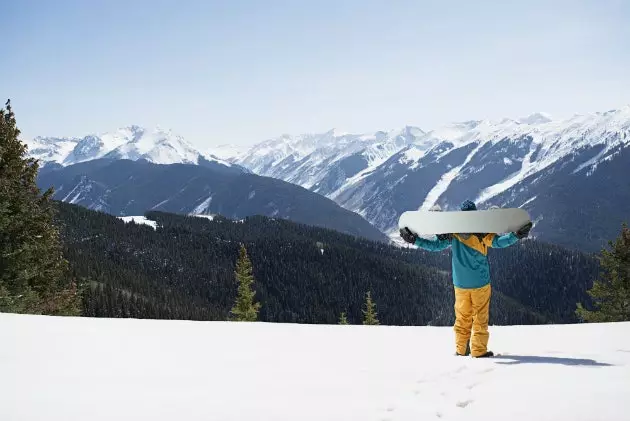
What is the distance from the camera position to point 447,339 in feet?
33.3

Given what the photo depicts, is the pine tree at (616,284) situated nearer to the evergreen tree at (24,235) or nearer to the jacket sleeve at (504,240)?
the jacket sleeve at (504,240)

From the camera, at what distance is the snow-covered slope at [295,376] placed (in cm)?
506

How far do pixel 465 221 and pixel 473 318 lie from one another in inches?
64.4

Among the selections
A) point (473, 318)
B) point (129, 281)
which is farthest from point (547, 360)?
point (129, 281)

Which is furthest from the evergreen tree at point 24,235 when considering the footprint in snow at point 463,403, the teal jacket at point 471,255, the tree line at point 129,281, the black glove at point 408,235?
the footprint in snow at point 463,403

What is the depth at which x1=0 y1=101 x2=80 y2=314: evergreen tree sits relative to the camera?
68.6 ft

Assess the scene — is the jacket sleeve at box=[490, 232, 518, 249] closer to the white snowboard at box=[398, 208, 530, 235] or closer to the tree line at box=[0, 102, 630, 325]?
the white snowboard at box=[398, 208, 530, 235]

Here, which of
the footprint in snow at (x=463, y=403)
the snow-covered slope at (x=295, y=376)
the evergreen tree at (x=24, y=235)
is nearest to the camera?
the snow-covered slope at (x=295, y=376)

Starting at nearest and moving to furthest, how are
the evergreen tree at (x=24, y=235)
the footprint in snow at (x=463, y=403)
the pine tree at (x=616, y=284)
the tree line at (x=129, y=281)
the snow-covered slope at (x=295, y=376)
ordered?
the snow-covered slope at (x=295, y=376)
the footprint in snow at (x=463, y=403)
the evergreen tree at (x=24, y=235)
the tree line at (x=129, y=281)
the pine tree at (x=616, y=284)

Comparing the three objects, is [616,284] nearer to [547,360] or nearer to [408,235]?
[547,360]

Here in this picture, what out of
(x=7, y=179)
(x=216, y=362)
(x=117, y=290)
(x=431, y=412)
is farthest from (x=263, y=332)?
(x=117, y=290)

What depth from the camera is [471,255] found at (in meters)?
8.27

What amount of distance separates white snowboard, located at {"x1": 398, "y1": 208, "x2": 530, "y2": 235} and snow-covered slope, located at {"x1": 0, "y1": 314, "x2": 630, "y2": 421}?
6.71 ft

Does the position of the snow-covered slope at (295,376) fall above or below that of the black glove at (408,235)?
below
